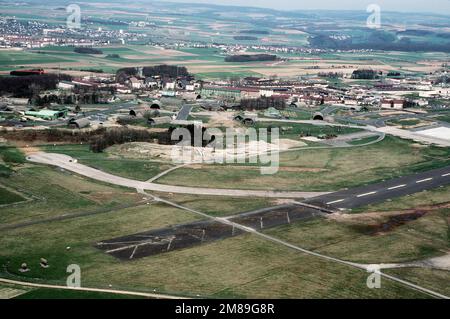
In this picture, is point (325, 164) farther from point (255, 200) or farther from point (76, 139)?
point (76, 139)

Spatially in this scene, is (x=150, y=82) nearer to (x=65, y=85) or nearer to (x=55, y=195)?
(x=65, y=85)

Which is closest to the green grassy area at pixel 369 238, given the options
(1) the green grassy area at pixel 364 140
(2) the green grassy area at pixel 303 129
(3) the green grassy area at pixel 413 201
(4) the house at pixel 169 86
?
(3) the green grassy area at pixel 413 201

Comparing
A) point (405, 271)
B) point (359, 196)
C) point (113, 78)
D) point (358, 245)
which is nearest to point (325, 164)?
point (359, 196)

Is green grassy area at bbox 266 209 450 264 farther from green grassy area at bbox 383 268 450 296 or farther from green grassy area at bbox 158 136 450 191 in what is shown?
green grassy area at bbox 158 136 450 191

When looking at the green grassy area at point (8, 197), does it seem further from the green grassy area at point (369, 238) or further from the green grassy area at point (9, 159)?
the green grassy area at point (369, 238)
